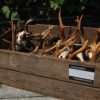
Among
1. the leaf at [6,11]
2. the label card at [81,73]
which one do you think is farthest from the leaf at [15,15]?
the label card at [81,73]

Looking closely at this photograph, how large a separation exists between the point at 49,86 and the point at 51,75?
102mm

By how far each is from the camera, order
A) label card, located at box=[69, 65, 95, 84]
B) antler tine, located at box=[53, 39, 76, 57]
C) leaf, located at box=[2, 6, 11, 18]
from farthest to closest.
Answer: leaf, located at box=[2, 6, 11, 18] < antler tine, located at box=[53, 39, 76, 57] < label card, located at box=[69, 65, 95, 84]

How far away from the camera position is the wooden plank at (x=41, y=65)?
2.35 m

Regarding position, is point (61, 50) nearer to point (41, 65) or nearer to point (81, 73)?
point (41, 65)

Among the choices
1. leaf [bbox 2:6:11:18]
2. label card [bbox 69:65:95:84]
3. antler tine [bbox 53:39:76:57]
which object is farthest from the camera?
leaf [bbox 2:6:11:18]

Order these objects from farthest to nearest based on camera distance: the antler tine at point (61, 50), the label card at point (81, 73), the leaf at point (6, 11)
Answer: the leaf at point (6, 11) → the antler tine at point (61, 50) → the label card at point (81, 73)

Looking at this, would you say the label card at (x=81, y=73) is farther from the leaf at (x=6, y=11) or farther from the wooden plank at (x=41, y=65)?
the leaf at (x=6, y=11)

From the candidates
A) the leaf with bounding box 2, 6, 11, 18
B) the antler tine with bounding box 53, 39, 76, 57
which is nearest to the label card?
the antler tine with bounding box 53, 39, 76, 57

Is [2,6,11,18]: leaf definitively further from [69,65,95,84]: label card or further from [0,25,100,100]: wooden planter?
[69,65,95,84]: label card

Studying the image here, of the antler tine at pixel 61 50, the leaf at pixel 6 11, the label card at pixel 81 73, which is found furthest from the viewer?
the leaf at pixel 6 11

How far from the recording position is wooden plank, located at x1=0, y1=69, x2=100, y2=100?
2400mm

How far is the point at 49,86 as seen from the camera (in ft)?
8.35

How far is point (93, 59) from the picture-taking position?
8.27ft

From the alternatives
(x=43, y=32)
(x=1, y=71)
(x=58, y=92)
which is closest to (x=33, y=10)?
(x=43, y=32)
